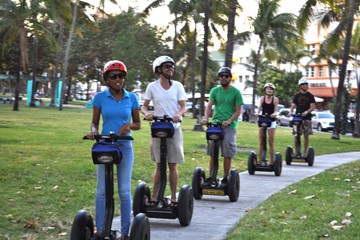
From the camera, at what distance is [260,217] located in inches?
297

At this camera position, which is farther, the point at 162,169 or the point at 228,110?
the point at 228,110

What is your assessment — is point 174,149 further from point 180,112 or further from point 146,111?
point 146,111

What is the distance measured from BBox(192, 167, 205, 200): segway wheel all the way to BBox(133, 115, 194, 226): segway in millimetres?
1591

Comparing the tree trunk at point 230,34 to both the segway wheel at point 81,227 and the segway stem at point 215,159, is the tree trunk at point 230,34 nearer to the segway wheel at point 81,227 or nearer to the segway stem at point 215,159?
the segway stem at point 215,159

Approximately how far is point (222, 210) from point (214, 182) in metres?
0.73

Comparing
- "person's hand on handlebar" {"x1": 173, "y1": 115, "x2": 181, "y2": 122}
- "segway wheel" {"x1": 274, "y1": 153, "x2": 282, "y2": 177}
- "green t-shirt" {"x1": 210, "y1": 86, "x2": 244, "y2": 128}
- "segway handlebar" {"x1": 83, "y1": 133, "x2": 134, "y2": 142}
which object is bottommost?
"segway wheel" {"x1": 274, "y1": 153, "x2": 282, "y2": 177}

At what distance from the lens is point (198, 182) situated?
29.5 feet

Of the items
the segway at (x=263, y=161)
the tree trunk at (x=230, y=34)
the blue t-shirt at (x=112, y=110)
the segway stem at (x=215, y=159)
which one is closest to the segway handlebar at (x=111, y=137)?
the blue t-shirt at (x=112, y=110)

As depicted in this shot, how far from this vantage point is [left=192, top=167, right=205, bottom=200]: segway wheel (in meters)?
8.91

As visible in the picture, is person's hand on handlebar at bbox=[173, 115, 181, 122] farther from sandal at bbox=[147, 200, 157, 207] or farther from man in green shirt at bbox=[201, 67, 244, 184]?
man in green shirt at bbox=[201, 67, 244, 184]

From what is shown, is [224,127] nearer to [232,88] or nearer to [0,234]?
[232,88]

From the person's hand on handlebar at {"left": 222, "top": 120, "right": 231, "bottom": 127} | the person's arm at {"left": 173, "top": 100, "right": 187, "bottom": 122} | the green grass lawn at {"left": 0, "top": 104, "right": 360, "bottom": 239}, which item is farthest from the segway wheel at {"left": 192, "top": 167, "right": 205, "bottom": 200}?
the person's arm at {"left": 173, "top": 100, "right": 187, "bottom": 122}

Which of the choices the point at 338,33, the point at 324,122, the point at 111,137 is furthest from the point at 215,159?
the point at 324,122

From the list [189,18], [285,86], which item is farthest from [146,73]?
[285,86]
